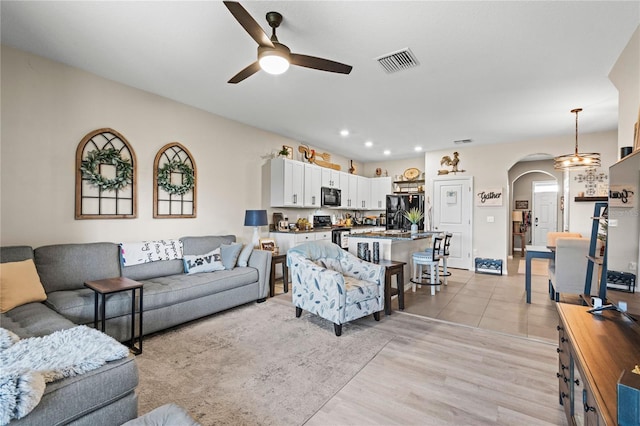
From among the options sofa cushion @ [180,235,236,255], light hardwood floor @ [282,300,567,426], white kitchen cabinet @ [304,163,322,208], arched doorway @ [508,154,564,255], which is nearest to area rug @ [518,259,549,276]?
arched doorway @ [508,154,564,255]

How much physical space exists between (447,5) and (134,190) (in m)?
3.72

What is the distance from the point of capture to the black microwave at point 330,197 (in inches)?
253

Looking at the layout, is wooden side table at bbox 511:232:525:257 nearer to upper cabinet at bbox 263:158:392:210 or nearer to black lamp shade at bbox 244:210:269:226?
upper cabinet at bbox 263:158:392:210

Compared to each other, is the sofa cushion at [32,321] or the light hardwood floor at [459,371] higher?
the sofa cushion at [32,321]

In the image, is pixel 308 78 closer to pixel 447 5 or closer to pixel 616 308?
pixel 447 5

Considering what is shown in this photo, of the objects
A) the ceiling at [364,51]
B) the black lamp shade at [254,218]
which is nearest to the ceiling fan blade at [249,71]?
the ceiling at [364,51]

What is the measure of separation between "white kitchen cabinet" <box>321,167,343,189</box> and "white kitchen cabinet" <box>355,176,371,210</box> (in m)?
1.01

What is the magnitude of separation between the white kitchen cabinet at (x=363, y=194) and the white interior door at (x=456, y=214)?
1.78 metres

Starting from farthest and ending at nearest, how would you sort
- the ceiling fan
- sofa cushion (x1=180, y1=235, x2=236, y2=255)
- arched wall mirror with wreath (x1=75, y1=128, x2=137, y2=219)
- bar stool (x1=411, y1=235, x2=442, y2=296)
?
bar stool (x1=411, y1=235, x2=442, y2=296)
sofa cushion (x1=180, y1=235, x2=236, y2=255)
arched wall mirror with wreath (x1=75, y1=128, x2=137, y2=219)
the ceiling fan

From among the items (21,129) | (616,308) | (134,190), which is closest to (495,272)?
(616,308)

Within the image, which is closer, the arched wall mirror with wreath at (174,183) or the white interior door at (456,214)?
the arched wall mirror with wreath at (174,183)

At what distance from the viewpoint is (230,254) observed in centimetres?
394

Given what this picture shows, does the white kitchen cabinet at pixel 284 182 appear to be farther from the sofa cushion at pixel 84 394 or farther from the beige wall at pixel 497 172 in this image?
the sofa cushion at pixel 84 394

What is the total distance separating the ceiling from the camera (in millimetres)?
2195
